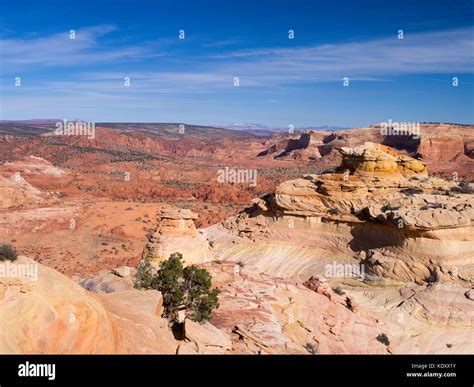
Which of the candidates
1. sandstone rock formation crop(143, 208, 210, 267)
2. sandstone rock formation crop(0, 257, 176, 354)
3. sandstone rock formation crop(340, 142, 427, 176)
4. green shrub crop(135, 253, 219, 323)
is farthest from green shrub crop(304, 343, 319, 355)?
sandstone rock formation crop(340, 142, 427, 176)

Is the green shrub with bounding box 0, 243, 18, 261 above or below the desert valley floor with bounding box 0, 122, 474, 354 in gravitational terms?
above

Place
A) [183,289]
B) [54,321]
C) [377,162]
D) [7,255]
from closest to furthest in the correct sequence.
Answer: [54,321] → [7,255] → [183,289] → [377,162]

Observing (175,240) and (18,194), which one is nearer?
(175,240)

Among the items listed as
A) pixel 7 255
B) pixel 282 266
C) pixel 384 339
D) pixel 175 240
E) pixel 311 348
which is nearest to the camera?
pixel 7 255

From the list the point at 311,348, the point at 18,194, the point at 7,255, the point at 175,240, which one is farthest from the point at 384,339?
the point at 18,194

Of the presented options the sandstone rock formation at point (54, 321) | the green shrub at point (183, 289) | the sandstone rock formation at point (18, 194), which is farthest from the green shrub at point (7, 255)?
the sandstone rock formation at point (18, 194)

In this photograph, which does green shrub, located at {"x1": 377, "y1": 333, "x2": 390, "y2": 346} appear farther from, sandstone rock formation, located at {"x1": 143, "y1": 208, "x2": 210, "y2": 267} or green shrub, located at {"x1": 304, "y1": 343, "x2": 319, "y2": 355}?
sandstone rock formation, located at {"x1": 143, "y1": 208, "x2": 210, "y2": 267}

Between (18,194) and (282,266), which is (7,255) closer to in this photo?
(282,266)

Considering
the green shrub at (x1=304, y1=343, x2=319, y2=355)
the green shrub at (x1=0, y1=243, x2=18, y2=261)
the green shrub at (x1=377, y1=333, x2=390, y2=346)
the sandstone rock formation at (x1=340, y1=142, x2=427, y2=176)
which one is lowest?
the green shrub at (x1=377, y1=333, x2=390, y2=346)
